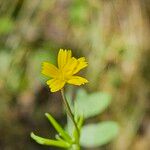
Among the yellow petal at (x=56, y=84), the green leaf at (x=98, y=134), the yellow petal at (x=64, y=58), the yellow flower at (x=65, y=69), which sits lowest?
the green leaf at (x=98, y=134)

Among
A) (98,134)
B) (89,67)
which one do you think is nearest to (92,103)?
(98,134)

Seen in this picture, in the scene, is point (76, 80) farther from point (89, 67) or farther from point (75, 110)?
point (89, 67)

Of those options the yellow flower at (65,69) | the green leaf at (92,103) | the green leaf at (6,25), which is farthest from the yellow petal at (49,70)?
the green leaf at (6,25)

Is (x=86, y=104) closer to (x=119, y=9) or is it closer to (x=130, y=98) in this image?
(x=119, y=9)

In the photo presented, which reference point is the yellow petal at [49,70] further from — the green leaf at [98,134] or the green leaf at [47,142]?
the green leaf at [98,134]

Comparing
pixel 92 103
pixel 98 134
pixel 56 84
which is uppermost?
pixel 56 84

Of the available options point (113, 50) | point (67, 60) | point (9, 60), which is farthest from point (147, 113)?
point (67, 60)

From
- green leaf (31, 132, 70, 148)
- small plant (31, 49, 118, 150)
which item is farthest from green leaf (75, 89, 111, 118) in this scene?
green leaf (31, 132, 70, 148)
